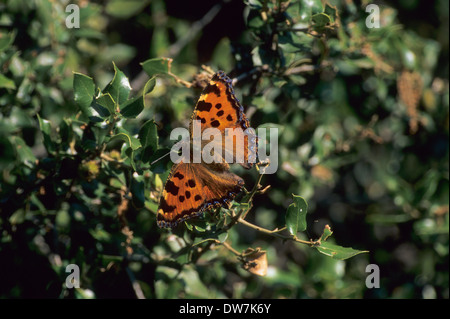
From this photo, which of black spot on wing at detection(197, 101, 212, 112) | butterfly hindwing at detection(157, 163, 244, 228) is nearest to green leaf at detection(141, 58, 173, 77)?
black spot on wing at detection(197, 101, 212, 112)

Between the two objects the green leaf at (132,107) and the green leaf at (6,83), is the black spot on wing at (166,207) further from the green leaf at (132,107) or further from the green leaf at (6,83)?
the green leaf at (6,83)

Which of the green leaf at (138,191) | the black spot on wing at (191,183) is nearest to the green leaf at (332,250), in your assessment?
the black spot on wing at (191,183)

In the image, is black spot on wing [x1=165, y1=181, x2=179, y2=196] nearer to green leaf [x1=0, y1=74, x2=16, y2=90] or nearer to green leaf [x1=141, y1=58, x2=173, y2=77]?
green leaf [x1=141, y1=58, x2=173, y2=77]

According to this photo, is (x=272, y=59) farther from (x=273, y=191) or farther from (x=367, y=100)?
(x=367, y=100)

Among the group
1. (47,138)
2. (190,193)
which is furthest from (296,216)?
(47,138)

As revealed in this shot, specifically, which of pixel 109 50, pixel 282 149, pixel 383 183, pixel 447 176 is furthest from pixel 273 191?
pixel 109 50
